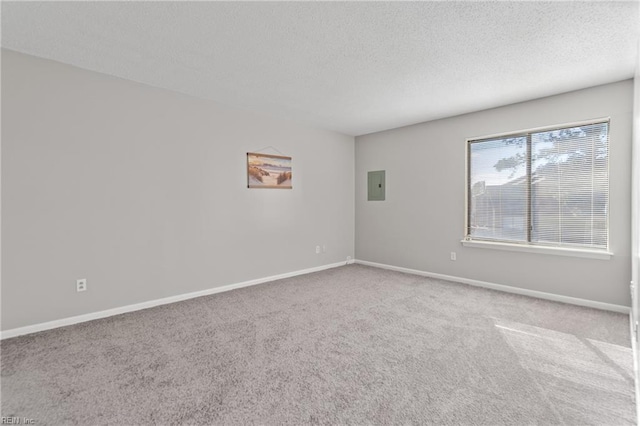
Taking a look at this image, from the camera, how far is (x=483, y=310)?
3312 millimetres

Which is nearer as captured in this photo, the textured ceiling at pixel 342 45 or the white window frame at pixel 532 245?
the textured ceiling at pixel 342 45

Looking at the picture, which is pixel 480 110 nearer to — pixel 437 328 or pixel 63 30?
pixel 437 328

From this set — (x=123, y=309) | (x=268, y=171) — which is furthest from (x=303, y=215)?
(x=123, y=309)

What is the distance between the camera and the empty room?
77.2 inches

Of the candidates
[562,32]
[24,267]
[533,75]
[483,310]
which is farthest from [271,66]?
[483,310]

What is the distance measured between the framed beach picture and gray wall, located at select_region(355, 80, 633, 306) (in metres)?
1.77

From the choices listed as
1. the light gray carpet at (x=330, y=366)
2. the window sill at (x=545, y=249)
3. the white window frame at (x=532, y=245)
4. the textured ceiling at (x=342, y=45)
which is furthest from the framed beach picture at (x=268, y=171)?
the window sill at (x=545, y=249)

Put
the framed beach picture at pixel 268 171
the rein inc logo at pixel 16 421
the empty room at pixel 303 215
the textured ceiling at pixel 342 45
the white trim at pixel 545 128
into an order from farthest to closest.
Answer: the framed beach picture at pixel 268 171 → the white trim at pixel 545 128 → the textured ceiling at pixel 342 45 → the empty room at pixel 303 215 → the rein inc logo at pixel 16 421

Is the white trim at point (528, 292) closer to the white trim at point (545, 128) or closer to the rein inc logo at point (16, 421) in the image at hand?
the white trim at point (545, 128)

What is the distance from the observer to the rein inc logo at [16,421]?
1.60m

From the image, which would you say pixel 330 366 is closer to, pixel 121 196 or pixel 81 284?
pixel 81 284

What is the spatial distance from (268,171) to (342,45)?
2.42 metres

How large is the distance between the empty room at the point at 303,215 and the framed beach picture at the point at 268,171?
0.17 ft

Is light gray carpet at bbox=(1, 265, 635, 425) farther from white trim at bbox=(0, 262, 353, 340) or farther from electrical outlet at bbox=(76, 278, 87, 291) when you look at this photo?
electrical outlet at bbox=(76, 278, 87, 291)
